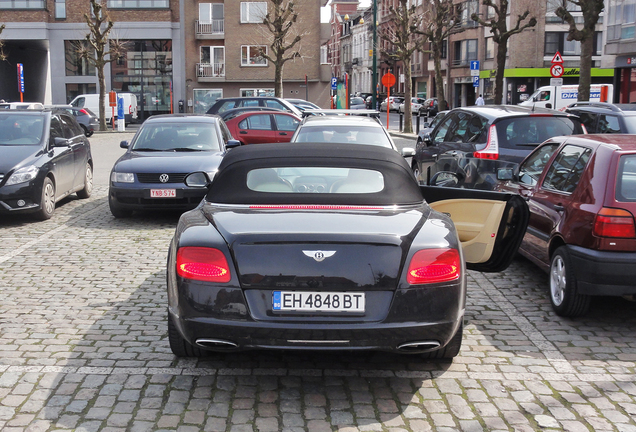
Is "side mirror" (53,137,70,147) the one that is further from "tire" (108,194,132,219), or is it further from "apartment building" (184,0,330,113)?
"apartment building" (184,0,330,113)

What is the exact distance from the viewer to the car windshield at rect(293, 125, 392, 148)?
11016 millimetres

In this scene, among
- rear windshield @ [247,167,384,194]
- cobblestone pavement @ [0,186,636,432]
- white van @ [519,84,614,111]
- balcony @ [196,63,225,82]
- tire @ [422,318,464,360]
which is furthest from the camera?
balcony @ [196,63,225,82]

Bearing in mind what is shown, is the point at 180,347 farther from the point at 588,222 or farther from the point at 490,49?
the point at 490,49

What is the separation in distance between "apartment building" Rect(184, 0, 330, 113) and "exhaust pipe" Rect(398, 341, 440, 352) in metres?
48.0

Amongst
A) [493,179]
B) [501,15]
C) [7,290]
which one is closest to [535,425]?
[7,290]

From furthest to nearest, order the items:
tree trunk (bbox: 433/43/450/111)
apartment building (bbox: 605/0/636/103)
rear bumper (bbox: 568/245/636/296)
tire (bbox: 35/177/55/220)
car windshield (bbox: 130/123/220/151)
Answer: tree trunk (bbox: 433/43/450/111) < apartment building (bbox: 605/0/636/103) < car windshield (bbox: 130/123/220/151) < tire (bbox: 35/177/55/220) < rear bumper (bbox: 568/245/636/296)

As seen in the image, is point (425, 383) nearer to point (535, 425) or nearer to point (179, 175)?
point (535, 425)

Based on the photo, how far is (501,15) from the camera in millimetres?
32250


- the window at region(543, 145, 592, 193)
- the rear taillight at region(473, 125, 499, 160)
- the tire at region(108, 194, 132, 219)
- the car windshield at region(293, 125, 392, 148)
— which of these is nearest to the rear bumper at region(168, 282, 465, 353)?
the window at region(543, 145, 592, 193)

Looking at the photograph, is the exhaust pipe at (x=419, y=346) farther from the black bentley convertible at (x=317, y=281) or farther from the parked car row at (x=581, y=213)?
the parked car row at (x=581, y=213)

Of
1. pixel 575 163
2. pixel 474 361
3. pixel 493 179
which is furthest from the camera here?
pixel 493 179

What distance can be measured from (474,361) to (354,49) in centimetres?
11495

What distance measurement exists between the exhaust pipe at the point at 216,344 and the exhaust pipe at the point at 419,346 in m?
0.93

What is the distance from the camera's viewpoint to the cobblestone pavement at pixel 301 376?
4.05m
